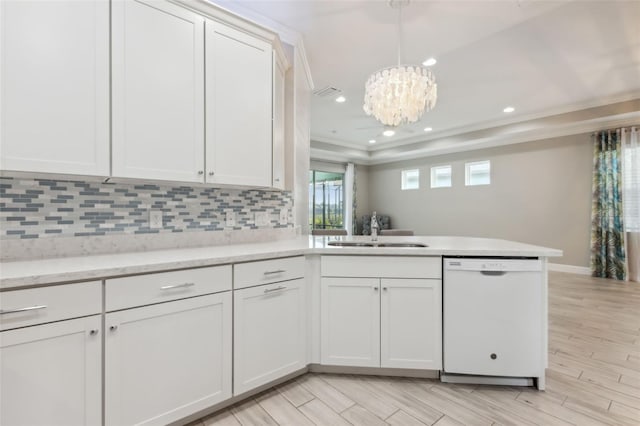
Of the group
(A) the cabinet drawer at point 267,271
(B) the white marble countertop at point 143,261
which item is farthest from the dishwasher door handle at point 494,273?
(A) the cabinet drawer at point 267,271

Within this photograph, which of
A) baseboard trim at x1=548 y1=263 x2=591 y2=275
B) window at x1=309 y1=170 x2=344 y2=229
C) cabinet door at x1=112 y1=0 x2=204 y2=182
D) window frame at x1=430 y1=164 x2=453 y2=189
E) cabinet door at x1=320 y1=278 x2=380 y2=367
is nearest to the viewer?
cabinet door at x1=112 y1=0 x2=204 y2=182

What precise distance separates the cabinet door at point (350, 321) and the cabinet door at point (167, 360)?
671 millimetres

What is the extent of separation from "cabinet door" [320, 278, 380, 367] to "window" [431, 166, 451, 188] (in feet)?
19.3

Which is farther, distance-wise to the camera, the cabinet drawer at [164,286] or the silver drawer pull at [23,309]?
the cabinet drawer at [164,286]

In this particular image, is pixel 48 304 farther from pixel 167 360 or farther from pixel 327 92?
pixel 327 92

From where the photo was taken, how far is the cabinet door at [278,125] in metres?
2.20

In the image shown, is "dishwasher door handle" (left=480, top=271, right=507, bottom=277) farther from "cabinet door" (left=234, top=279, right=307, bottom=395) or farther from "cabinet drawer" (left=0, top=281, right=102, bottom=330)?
"cabinet drawer" (left=0, top=281, right=102, bottom=330)

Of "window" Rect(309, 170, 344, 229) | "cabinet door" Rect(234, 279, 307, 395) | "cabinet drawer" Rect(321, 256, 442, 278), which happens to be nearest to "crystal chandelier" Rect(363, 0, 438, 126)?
"cabinet drawer" Rect(321, 256, 442, 278)

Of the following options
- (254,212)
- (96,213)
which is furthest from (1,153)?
(254,212)

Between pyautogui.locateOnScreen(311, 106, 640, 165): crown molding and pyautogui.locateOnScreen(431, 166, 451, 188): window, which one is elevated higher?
pyautogui.locateOnScreen(311, 106, 640, 165): crown molding

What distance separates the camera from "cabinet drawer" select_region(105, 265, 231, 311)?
126 centimetres

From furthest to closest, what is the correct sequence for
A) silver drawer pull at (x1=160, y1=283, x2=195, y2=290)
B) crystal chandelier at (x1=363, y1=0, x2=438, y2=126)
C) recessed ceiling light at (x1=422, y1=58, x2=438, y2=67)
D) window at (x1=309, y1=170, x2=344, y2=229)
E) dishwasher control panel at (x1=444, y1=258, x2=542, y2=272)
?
1. window at (x1=309, y1=170, x2=344, y2=229)
2. recessed ceiling light at (x1=422, y1=58, x2=438, y2=67)
3. crystal chandelier at (x1=363, y1=0, x2=438, y2=126)
4. dishwasher control panel at (x1=444, y1=258, x2=542, y2=272)
5. silver drawer pull at (x1=160, y1=283, x2=195, y2=290)

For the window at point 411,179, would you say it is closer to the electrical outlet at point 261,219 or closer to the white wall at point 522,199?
the white wall at point 522,199

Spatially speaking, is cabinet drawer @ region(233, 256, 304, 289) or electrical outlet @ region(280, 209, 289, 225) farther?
electrical outlet @ region(280, 209, 289, 225)
